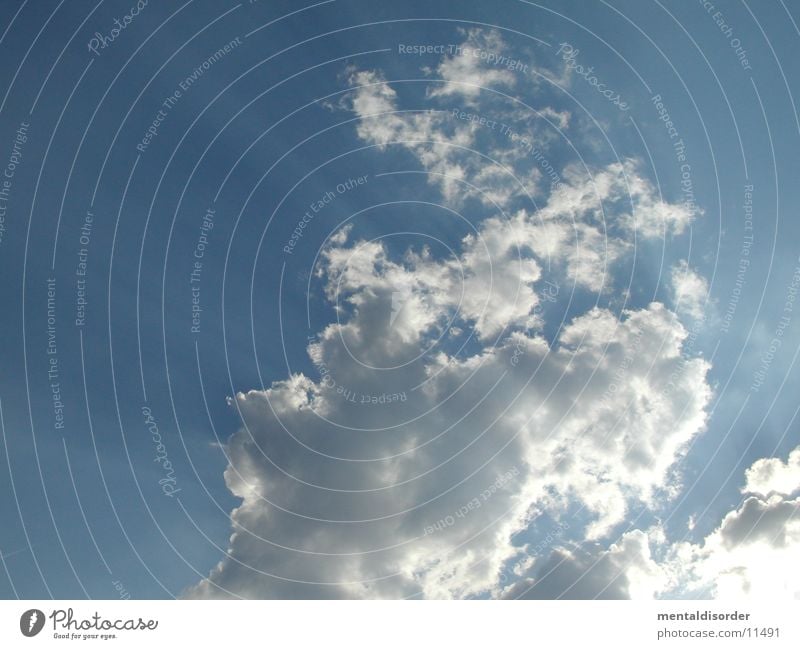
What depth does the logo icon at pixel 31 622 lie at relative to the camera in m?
22.3

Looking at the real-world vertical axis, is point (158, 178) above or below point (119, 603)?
above

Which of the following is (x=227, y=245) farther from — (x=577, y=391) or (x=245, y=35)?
(x=577, y=391)

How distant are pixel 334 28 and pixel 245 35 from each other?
4.89 m

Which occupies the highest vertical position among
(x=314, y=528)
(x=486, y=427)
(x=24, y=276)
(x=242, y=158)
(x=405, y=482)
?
(x=242, y=158)

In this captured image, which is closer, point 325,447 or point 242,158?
point 242,158

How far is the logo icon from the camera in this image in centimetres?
2234

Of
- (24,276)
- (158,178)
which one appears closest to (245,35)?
(158,178)

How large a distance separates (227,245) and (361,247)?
8.29 metres

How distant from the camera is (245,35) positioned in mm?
29672

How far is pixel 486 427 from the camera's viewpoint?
35.9 m

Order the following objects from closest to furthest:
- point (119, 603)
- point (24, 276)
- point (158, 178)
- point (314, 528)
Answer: point (119, 603) < point (24, 276) < point (158, 178) < point (314, 528)

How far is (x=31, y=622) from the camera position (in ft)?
73.8

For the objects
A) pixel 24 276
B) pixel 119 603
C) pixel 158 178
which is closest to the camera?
pixel 119 603

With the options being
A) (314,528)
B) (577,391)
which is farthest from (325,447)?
(577,391)
